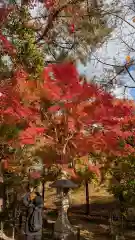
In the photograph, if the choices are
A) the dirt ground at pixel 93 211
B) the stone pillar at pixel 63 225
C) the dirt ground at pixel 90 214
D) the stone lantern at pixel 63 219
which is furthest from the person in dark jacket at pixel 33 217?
the dirt ground at pixel 93 211

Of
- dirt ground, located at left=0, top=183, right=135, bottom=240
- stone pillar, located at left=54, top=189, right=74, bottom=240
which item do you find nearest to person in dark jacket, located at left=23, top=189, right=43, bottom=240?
stone pillar, located at left=54, top=189, right=74, bottom=240

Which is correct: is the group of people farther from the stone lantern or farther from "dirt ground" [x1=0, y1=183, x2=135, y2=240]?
"dirt ground" [x1=0, y1=183, x2=135, y2=240]

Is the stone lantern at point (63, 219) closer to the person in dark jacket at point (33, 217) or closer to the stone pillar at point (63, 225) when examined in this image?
the stone pillar at point (63, 225)

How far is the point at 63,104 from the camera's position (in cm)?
1039

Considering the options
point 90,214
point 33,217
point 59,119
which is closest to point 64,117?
point 59,119

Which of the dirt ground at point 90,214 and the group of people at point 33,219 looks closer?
the group of people at point 33,219

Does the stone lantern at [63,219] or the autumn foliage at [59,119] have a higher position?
the autumn foliage at [59,119]

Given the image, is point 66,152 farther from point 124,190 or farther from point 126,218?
point 126,218

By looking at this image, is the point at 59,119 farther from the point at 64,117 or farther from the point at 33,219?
the point at 33,219

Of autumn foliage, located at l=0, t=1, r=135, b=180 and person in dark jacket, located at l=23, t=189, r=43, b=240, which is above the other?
autumn foliage, located at l=0, t=1, r=135, b=180

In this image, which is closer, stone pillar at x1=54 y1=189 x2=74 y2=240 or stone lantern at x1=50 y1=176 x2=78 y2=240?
stone lantern at x1=50 y1=176 x2=78 y2=240

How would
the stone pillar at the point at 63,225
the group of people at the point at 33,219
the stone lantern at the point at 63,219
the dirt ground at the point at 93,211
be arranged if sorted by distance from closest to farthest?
the group of people at the point at 33,219 < the stone lantern at the point at 63,219 < the stone pillar at the point at 63,225 < the dirt ground at the point at 93,211

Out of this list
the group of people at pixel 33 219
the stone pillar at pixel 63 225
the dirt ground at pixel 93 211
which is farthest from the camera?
the dirt ground at pixel 93 211

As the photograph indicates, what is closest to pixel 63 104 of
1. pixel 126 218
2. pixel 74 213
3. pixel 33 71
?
pixel 33 71
